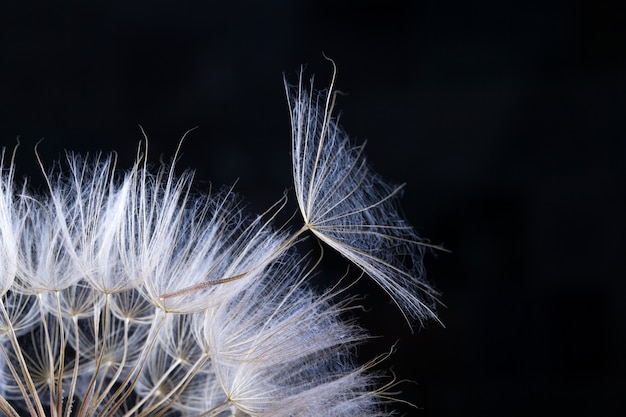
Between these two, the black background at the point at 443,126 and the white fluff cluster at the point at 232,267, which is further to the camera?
the black background at the point at 443,126

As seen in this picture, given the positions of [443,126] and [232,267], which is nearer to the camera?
[232,267]

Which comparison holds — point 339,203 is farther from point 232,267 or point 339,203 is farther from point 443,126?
point 443,126

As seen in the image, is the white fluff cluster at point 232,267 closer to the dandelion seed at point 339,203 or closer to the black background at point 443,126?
A: the dandelion seed at point 339,203

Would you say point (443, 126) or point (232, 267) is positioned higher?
point (443, 126)

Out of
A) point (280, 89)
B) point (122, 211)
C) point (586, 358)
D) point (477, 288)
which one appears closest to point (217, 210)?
point (122, 211)

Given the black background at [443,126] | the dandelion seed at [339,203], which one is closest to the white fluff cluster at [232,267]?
the dandelion seed at [339,203]

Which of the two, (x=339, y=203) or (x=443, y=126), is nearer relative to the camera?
(x=339, y=203)

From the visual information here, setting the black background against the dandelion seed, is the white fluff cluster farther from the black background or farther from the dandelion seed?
the black background

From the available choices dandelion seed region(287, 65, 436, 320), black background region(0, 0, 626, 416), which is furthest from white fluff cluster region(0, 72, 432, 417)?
black background region(0, 0, 626, 416)

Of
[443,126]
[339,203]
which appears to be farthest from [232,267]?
[443,126]

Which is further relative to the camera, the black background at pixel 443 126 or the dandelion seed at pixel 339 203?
the black background at pixel 443 126
